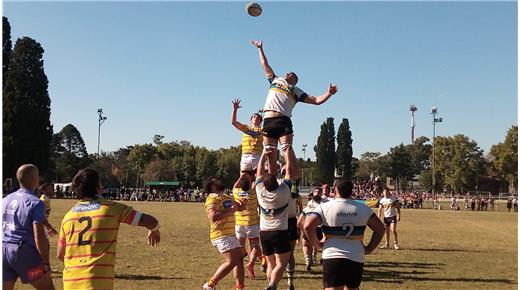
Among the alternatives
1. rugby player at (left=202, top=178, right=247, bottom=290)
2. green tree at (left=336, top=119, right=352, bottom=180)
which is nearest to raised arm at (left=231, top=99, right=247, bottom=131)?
rugby player at (left=202, top=178, right=247, bottom=290)

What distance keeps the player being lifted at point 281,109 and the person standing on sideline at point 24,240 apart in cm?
439

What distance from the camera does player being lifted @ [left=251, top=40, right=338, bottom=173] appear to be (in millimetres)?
9914

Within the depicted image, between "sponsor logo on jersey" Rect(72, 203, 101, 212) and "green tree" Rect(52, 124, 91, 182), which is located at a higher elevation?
"green tree" Rect(52, 124, 91, 182)

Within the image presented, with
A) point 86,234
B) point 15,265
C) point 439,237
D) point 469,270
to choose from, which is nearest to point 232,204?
point 15,265

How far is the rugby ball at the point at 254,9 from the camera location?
10711 millimetres

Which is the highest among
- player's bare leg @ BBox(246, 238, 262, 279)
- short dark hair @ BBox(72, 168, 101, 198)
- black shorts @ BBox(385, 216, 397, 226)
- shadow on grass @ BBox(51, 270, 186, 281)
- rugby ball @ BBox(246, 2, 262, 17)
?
rugby ball @ BBox(246, 2, 262, 17)

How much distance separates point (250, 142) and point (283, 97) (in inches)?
96.7

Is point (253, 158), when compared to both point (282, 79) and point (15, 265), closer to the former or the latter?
point (282, 79)

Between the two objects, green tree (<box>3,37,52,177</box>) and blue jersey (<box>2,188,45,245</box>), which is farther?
green tree (<box>3,37,52,177</box>)

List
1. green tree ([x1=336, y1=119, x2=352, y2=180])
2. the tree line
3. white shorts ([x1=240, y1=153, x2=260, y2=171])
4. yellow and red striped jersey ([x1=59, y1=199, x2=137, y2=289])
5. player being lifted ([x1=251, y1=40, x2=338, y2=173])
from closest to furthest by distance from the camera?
yellow and red striped jersey ([x1=59, y1=199, x2=137, y2=289]) → player being lifted ([x1=251, y1=40, x2=338, y2=173]) → white shorts ([x1=240, y1=153, x2=260, y2=171]) → the tree line → green tree ([x1=336, y1=119, x2=352, y2=180])

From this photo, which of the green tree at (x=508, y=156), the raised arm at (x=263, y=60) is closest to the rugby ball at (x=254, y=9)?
the raised arm at (x=263, y=60)

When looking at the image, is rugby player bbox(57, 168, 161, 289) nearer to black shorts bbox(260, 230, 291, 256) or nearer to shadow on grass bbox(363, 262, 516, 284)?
black shorts bbox(260, 230, 291, 256)

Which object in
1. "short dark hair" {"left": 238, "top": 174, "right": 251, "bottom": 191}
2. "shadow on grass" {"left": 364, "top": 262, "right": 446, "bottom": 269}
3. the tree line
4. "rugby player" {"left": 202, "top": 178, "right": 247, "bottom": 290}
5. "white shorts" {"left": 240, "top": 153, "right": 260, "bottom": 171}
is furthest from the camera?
the tree line

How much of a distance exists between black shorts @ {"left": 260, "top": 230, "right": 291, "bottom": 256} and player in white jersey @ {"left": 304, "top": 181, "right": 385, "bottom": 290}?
198 cm
